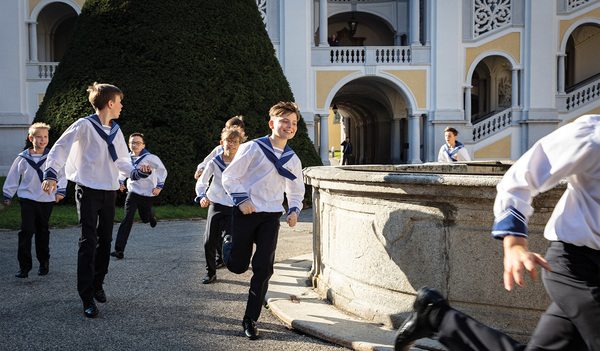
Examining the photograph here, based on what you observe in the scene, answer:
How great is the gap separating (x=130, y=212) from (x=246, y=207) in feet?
11.8

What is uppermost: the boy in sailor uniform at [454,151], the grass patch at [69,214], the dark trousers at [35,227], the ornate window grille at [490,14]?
the ornate window grille at [490,14]

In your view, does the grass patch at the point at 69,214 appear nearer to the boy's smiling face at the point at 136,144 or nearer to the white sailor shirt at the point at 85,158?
the boy's smiling face at the point at 136,144

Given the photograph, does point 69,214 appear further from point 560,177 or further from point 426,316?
point 560,177

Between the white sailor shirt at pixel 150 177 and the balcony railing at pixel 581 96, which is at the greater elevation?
the balcony railing at pixel 581 96

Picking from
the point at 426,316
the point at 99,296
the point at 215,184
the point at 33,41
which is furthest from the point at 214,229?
the point at 33,41

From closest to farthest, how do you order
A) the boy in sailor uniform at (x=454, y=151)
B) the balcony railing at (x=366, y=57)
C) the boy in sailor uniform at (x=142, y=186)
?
the boy in sailor uniform at (x=142, y=186), the boy in sailor uniform at (x=454, y=151), the balcony railing at (x=366, y=57)

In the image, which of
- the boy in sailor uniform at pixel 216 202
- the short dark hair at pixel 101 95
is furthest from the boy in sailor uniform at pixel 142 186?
the short dark hair at pixel 101 95

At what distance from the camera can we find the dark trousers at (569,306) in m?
1.82

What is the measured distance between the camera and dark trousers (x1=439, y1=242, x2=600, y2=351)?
182 centimetres

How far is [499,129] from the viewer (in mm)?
21344

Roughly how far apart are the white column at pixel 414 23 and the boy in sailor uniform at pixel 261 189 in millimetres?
19178

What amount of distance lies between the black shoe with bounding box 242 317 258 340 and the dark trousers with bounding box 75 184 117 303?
1.33 m

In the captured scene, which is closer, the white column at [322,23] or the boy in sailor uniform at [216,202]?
the boy in sailor uniform at [216,202]

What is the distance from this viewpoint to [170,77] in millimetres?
11750
